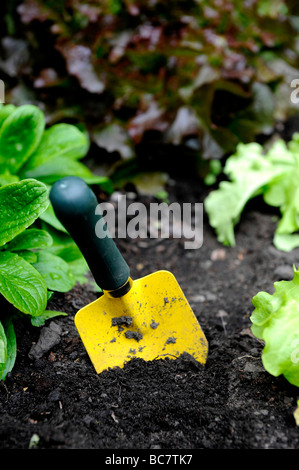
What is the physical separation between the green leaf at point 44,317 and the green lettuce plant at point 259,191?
0.91 metres

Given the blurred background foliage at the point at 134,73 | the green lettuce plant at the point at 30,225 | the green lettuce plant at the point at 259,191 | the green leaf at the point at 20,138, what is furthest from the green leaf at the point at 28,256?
the green lettuce plant at the point at 259,191

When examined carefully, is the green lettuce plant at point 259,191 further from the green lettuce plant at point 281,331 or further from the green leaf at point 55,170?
the green lettuce plant at point 281,331

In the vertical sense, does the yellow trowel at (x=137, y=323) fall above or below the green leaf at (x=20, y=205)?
below

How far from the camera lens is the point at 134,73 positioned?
1.92 m

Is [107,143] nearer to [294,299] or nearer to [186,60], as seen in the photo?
[186,60]

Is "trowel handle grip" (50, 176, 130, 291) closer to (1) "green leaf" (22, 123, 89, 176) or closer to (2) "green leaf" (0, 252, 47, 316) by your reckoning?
(2) "green leaf" (0, 252, 47, 316)

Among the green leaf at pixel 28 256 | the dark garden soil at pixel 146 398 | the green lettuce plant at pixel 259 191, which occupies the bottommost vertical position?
the green lettuce plant at pixel 259 191

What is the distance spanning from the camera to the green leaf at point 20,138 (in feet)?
4.30

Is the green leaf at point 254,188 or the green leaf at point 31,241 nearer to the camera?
the green leaf at point 31,241

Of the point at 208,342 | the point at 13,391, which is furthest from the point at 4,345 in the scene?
the point at 208,342

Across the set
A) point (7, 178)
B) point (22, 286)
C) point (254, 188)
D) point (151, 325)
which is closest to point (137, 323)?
point (151, 325)

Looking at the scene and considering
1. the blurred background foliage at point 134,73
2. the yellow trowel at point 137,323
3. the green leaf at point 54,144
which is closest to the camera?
the yellow trowel at point 137,323

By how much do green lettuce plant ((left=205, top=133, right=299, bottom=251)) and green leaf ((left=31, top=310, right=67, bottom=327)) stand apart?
0.91 meters

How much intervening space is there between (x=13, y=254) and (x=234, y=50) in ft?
5.05
